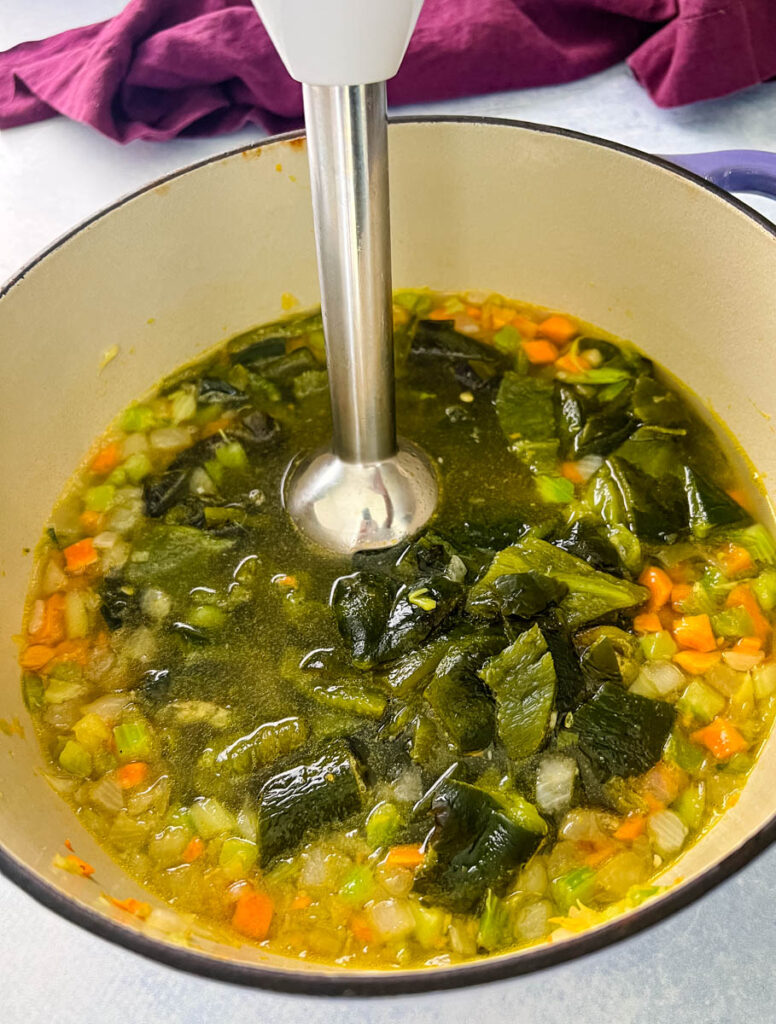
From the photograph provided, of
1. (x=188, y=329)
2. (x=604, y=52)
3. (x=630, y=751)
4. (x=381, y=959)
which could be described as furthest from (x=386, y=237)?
(x=604, y=52)

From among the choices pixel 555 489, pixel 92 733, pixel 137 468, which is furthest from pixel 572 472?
pixel 92 733

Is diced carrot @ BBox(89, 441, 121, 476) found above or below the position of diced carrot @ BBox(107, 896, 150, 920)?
above

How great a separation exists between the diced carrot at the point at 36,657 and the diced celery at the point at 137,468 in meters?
0.31

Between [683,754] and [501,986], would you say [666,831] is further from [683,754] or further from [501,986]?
[501,986]

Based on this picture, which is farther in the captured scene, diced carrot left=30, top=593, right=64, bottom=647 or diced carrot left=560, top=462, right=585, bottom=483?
diced carrot left=560, top=462, right=585, bottom=483

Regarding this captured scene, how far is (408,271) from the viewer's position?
1759mm

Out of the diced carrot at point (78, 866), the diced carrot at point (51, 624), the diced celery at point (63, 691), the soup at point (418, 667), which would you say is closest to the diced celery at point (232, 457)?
the soup at point (418, 667)

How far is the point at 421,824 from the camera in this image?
3.73 feet

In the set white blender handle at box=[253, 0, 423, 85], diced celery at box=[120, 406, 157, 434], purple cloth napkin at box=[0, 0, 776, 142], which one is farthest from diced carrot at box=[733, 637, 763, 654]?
purple cloth napkin at box=[0, 0, 776, 142]

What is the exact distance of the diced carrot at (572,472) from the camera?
149 centimetres

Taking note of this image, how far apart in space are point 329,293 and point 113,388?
20.9 inches

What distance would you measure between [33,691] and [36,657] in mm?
55

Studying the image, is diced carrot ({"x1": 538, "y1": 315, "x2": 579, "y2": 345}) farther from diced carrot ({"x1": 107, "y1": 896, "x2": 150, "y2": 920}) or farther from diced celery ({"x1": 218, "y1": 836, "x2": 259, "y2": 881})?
diced carrot ({"x1": 107, "y1": 896, "x2": 150, "y2": 920})

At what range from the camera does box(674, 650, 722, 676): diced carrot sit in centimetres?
127
